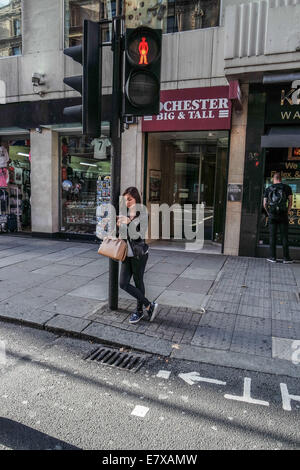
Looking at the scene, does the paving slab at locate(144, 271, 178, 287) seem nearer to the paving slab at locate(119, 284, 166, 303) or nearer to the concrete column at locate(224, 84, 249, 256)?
the paving slab at locate(119, 284, 166, 303)

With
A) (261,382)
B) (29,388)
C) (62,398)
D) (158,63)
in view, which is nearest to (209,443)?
(261,382)

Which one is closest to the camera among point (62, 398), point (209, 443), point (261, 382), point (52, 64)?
point (209, 443)

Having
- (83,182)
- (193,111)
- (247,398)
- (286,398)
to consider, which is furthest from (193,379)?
(83,182)

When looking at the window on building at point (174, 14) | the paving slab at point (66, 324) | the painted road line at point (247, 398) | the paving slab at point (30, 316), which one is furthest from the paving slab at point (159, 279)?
the window on building at point (174, 14)

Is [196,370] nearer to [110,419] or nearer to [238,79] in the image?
[110,419]

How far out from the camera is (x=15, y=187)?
12.4 meters

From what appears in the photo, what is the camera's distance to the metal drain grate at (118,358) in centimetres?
378

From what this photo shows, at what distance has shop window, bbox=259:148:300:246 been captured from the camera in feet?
29.2

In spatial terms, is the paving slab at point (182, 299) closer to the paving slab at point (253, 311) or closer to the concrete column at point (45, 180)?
the paving slab at point (253, 311)

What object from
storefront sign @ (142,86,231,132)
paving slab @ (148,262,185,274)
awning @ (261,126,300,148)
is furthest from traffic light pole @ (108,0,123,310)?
awning @ (261,126,300,148)

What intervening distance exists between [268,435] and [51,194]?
9.68m

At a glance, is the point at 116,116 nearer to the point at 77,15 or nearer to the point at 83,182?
the point at 83,182

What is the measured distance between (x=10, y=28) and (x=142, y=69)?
9372 mm

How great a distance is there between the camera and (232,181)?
916cm
